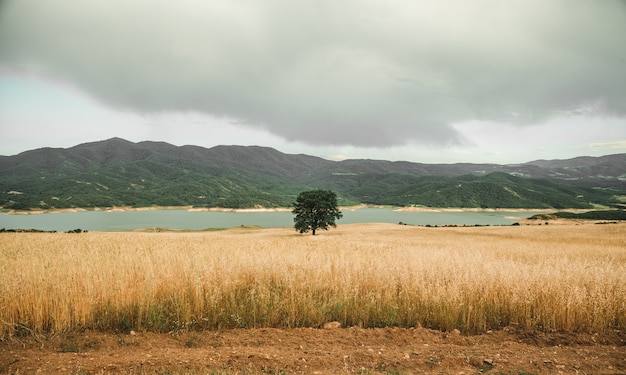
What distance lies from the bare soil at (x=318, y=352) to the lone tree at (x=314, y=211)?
53889 millimetres

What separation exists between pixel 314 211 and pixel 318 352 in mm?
55726

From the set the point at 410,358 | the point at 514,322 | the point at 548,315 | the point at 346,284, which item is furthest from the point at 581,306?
the point at 346,284

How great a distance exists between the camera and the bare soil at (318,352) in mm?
4379

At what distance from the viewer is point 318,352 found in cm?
487

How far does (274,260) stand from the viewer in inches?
336

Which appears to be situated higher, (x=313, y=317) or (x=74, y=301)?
(x=74, y=301)

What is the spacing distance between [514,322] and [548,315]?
62 centimetres

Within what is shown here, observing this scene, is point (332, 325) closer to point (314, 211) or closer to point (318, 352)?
point (318, 352)

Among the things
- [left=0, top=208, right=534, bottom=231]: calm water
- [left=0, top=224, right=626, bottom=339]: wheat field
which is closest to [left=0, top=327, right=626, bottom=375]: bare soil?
[left=0, top=224, right=626, bottom=339]: wheat field

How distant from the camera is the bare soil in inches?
172

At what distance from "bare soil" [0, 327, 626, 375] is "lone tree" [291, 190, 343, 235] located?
53889mm

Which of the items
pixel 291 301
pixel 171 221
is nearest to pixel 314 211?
pixel 291 301

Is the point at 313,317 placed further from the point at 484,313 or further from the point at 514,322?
the point at 514,322

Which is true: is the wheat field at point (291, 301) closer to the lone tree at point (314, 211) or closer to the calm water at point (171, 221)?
the lone tree at point (314, 211)
